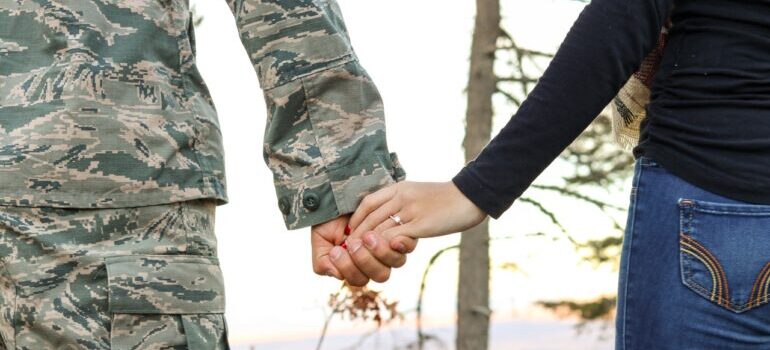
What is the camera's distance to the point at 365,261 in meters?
2.46

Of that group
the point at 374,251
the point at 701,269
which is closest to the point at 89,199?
the point at 374,251

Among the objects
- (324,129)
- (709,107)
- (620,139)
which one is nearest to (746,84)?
(709,107)

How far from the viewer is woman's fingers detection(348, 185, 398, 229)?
2.36 m

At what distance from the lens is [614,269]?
841cm

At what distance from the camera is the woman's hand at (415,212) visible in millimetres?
2076

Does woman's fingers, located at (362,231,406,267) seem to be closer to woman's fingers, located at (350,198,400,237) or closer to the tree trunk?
woman's fingers, located at (350,198,400,237)

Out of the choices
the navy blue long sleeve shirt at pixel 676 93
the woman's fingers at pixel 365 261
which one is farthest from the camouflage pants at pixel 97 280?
the navy blue long sleeve shirt at pixel 676 93

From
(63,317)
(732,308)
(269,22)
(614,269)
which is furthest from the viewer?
(614,269)

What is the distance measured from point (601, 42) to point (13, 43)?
4.25 feet

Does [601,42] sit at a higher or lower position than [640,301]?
higher

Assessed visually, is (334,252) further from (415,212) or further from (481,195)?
(481,195)

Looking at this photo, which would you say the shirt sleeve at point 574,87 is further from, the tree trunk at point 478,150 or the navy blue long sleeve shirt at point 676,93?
the tree trunk at point 478,150

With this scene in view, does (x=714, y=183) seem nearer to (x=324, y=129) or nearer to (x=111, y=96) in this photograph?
(x=324, y=129)

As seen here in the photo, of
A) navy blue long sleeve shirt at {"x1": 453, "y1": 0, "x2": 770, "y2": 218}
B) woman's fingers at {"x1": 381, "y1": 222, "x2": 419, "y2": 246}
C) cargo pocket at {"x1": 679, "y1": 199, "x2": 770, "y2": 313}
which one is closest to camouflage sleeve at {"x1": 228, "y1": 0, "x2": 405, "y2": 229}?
woman's fingers at {"x1": 381, "y1": 222, "x2": 419, "y2": 246}
